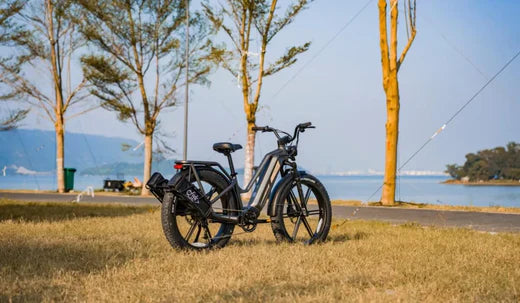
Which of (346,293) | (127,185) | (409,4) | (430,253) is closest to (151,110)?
(127,185)

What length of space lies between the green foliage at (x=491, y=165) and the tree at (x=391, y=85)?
17279 mm

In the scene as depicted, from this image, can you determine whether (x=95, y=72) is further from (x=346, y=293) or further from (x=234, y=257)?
(x=346, y=293)

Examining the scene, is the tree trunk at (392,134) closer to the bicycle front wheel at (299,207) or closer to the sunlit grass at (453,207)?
the sunlit grass at (453,207)

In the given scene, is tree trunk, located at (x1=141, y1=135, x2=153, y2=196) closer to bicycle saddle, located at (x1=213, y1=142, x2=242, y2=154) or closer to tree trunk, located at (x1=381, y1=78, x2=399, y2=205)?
tree trunk, located at (x1=381, y1=78, x2=399, y2=205)

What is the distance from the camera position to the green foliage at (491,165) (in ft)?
118

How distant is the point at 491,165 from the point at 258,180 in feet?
119

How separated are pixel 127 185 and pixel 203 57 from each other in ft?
25.3

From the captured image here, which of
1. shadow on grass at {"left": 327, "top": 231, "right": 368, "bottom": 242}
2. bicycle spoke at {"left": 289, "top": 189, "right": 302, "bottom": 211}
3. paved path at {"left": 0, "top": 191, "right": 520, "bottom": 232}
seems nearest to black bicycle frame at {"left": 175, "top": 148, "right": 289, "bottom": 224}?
bicycle spoke at {"left": 289, "top": 189, "right": 302, "bottom": 211}

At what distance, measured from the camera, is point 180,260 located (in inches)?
247

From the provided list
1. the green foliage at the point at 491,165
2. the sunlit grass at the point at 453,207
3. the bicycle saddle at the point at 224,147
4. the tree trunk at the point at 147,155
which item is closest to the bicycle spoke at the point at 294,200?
the bicycle saddle at the point at 224,147

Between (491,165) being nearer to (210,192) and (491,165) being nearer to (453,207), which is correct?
(453,207)

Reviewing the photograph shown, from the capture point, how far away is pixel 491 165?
133 ft

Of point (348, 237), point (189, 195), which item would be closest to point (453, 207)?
point (348, 237)

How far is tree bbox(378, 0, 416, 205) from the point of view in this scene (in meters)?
18.6
